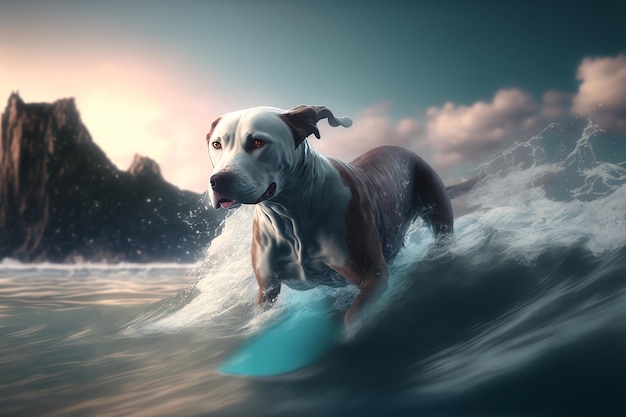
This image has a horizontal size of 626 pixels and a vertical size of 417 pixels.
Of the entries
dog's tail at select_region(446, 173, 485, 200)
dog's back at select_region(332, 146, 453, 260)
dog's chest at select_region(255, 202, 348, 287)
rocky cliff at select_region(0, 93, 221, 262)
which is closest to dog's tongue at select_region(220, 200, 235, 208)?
dog's chest at select_region(255, 202, 348, 287)

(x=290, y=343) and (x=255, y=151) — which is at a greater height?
(x=255, y=151)

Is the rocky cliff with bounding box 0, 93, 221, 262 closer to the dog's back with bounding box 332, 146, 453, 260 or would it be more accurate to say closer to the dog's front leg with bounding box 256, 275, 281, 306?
the dog's front leg with bounding box 256, 275, 281, 306

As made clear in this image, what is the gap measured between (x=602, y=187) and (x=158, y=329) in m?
1.48

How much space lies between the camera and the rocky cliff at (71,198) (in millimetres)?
2146

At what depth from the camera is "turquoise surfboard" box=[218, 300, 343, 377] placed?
1108 millimetres

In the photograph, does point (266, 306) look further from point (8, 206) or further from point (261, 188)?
point (8, 206)

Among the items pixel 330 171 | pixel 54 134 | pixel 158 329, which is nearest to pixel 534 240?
pixel 330 171

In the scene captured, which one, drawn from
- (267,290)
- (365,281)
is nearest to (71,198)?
(267,290)

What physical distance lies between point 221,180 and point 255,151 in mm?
121

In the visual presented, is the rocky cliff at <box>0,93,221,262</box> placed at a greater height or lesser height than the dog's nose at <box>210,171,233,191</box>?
greater

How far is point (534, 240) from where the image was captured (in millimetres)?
1249

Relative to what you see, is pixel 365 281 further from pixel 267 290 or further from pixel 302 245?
pixel 267 290

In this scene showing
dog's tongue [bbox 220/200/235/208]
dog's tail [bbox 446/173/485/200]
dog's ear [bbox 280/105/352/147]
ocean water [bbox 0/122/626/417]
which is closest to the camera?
ocean water [bbox 0/122/626/417]

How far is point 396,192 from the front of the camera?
4.60 feet
